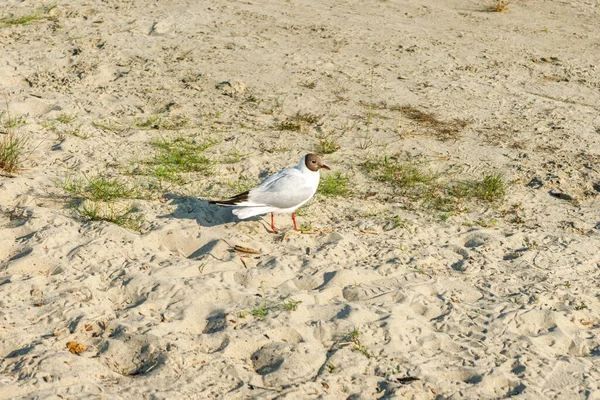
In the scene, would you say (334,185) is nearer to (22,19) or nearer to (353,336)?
(353,336)

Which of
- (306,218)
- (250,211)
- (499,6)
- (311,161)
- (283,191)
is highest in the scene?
(499,6)

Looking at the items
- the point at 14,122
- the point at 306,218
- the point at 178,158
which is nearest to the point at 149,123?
the point at 178,158

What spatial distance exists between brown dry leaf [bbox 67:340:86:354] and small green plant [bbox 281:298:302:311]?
42.0 inches

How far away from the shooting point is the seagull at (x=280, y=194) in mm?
4766

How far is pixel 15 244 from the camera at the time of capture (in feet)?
14.8

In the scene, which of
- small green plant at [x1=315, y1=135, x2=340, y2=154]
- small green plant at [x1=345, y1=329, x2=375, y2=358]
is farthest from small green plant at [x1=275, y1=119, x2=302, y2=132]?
small green plant at [x1=345, y1=329, x2=375, y2=358]

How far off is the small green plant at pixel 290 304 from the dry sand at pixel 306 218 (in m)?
0.06

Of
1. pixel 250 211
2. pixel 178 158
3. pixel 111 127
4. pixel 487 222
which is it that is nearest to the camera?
pixel 250 211

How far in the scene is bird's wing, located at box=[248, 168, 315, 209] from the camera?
4773 millimetres

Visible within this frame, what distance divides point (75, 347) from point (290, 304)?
113cm

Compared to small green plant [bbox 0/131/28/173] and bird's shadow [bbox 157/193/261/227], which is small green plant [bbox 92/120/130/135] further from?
bird's shadow [bbox 157/193/261/227]

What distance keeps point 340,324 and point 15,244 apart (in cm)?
206

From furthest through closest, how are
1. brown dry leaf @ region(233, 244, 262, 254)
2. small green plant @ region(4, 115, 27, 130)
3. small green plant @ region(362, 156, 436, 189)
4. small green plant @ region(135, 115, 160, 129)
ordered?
1. small green plant @ region(135, 115, 160, 129)
2. small green plant @ region(4, 115, 27, 130)
3. small green plant @ region(362, 156, 436, 189)
4. brown dry leaf @ region(233, 244, 262, 254)

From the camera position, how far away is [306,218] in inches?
205
